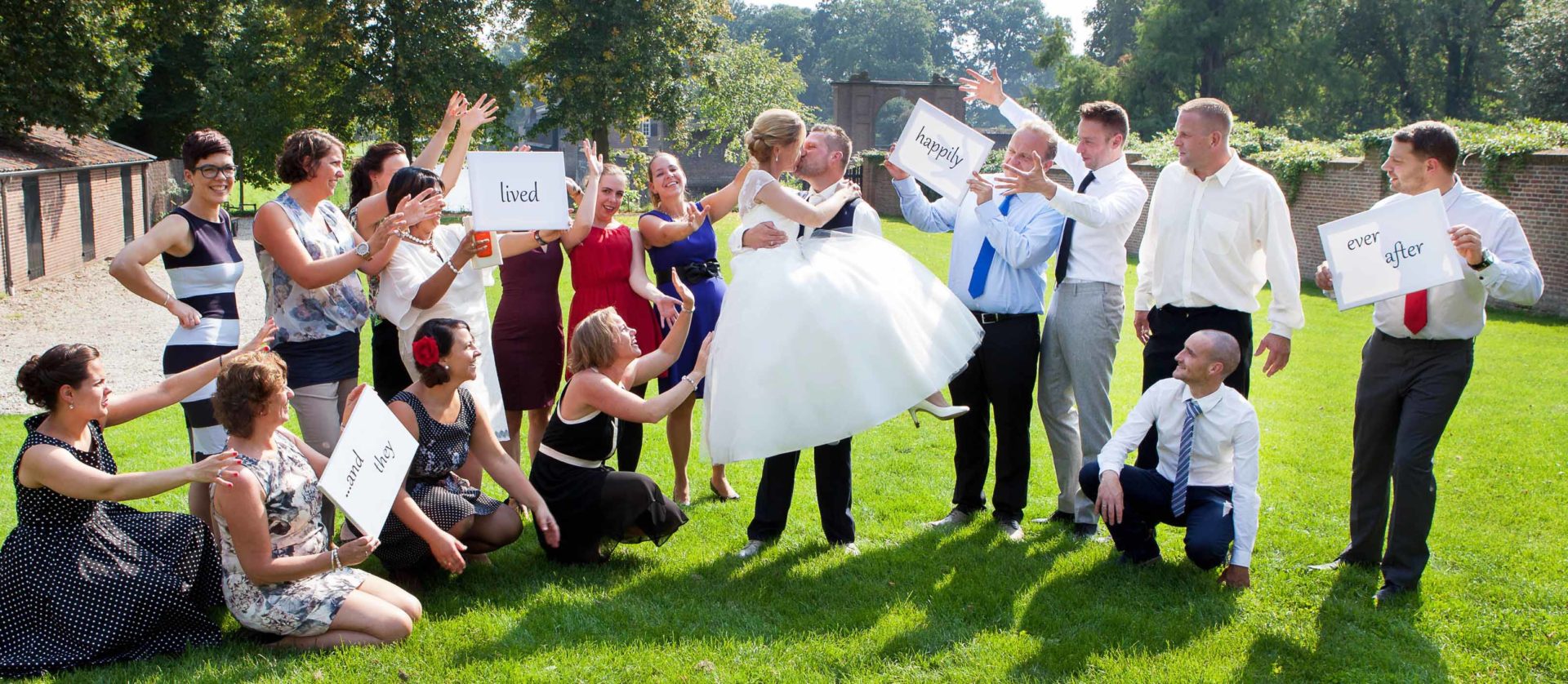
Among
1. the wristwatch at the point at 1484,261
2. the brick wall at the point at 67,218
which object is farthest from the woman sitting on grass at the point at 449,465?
the brick wall at the point at 67,218

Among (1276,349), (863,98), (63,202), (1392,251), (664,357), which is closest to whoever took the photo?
(1392,251)

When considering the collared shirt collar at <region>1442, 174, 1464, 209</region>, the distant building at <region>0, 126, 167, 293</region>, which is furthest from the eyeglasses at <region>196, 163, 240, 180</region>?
the distant building at <region>0, 126, 167, 293</region>

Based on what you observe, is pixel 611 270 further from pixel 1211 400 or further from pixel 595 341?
pixel 1211 400

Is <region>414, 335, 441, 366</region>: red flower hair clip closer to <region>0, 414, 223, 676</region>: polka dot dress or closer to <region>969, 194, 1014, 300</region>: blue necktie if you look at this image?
<region>0, 414, 223, 676</region>: polka dot dress

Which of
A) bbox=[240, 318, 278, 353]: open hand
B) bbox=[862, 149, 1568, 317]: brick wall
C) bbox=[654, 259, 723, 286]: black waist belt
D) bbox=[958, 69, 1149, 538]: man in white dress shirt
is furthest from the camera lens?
bbox=[862, 149, 1568, 317]: brick wall

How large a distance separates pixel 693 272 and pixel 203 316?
2.53 metres

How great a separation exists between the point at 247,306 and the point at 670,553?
14408 millimetres

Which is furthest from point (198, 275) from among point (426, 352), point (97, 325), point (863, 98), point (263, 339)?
point (863, 98)

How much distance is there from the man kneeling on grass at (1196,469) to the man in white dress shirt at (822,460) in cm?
122

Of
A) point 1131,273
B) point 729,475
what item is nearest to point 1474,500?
point 729,475

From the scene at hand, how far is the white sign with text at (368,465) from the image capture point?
3691 mm

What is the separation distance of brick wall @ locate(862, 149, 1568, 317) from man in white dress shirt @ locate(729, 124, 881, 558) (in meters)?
12.6

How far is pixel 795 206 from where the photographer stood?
484 centimetres

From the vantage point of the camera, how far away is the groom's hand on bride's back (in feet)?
16.1
